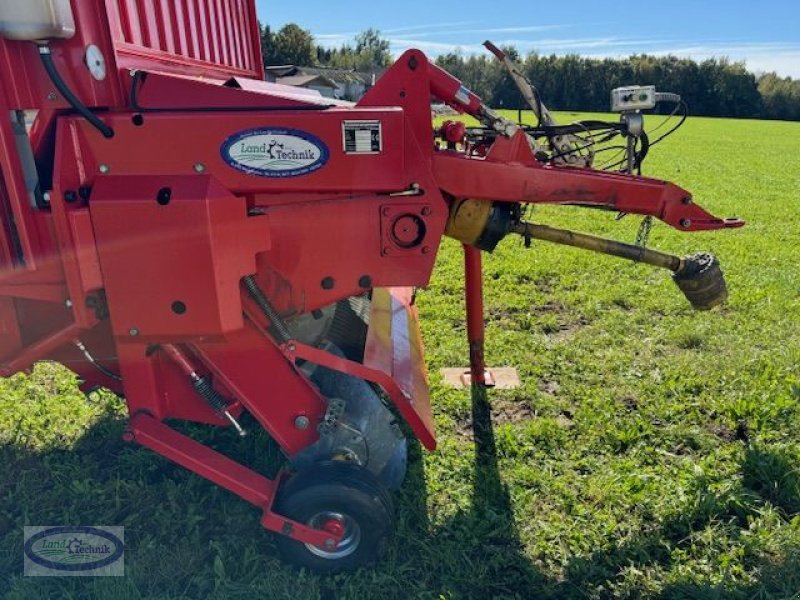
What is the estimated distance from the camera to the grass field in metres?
2.86

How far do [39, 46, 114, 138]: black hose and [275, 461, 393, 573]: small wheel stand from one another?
1.54 metres

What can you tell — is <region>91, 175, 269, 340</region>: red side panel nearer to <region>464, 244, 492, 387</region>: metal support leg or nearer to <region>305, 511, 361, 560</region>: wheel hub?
<region>305, 511, 361, 560</region>: wheel hub

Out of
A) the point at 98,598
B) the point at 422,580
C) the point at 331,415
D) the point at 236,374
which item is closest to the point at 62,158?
the point at 236,374

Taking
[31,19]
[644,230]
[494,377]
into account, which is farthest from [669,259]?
[31,19]

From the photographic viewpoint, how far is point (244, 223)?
2496 millimetres

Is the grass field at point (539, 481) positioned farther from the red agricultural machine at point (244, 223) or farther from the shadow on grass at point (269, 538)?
the red agricultural machine at point (244, 223)

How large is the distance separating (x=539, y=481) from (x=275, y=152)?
216 cm

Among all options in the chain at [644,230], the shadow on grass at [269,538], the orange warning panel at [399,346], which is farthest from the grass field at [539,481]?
the chain at [644,230]

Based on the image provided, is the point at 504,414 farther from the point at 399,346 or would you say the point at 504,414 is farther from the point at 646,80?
the point at 646,80

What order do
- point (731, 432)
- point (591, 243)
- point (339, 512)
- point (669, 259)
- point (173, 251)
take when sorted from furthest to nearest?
point (731, 432) → point (669, 259) → point (591, 243) → point (339, 512) → point (173, 251)

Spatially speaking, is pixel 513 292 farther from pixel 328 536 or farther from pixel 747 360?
pixel 328 536

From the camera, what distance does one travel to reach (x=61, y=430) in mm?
3918

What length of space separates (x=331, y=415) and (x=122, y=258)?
103 cm

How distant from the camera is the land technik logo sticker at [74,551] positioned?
2.85 m
